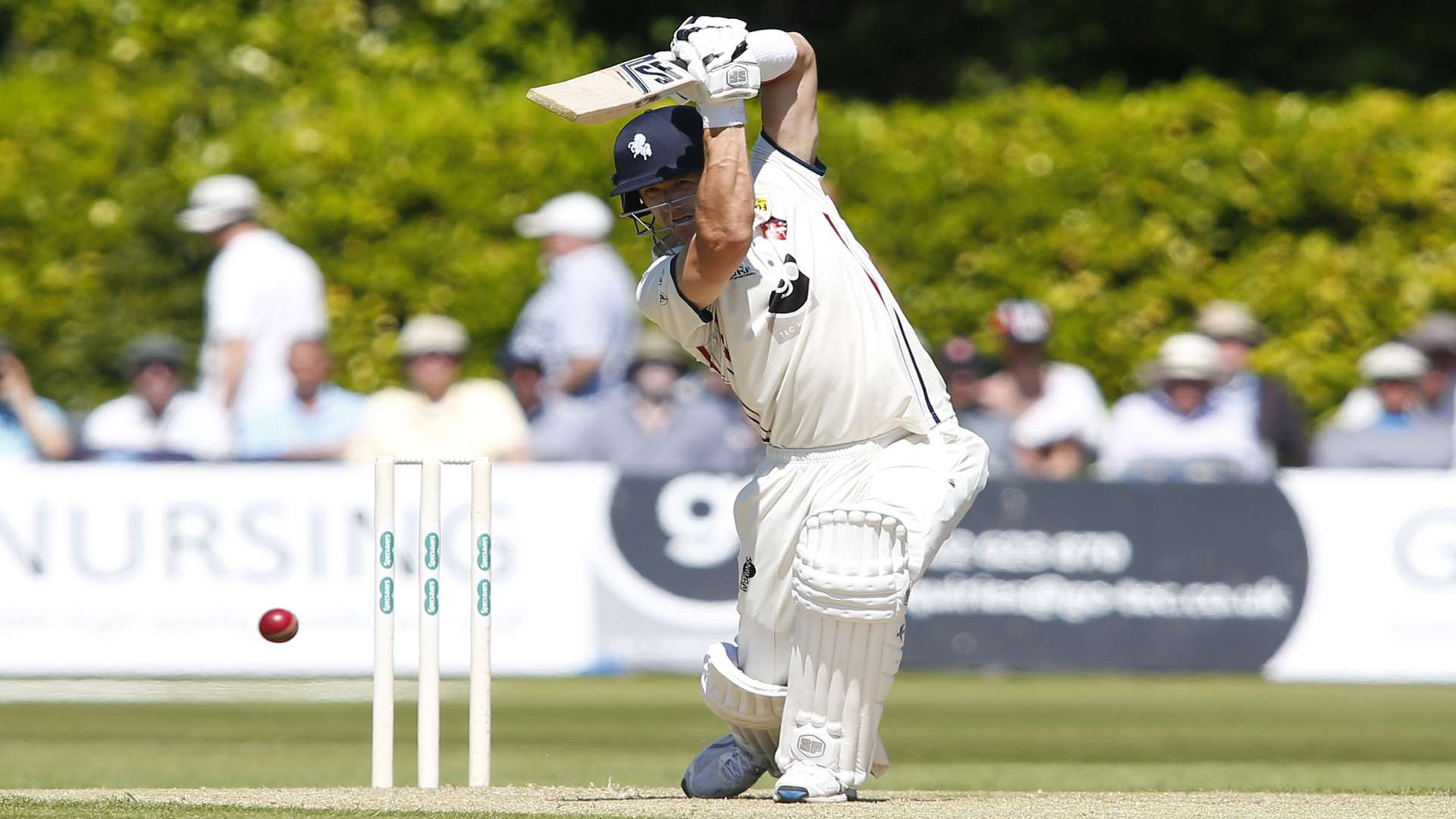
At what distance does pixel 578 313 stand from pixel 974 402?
1894mm

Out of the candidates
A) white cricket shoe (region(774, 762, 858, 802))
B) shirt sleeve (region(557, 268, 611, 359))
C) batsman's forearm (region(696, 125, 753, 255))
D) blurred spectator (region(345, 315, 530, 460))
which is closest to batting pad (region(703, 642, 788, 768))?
white cricket shoe (region(774, 762, 858, 802))

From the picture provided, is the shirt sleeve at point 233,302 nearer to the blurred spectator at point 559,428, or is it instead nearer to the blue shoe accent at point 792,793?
the blurred spectator at point 559,428

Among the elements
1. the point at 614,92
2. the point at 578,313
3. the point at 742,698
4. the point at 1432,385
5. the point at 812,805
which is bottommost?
the point at 1432,385

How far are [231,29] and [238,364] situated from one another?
5.22m

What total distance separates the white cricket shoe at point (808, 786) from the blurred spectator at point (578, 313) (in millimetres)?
5879

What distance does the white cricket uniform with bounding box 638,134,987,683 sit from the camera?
5207 mm

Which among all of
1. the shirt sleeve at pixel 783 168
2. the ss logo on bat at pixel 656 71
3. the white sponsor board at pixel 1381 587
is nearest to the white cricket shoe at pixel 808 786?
the shirt sleeve at pixel 783 168

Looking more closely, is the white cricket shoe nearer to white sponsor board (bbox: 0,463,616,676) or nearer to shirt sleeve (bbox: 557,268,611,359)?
white sponsor board (bbox: 0,463,616,676)

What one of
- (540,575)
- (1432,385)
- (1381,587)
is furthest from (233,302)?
(1432,385)

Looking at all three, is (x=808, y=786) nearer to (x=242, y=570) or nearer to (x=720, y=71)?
(x=720, y=71)

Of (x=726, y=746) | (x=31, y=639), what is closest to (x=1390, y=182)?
(x=31, y=639)

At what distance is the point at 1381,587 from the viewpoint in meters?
10.1

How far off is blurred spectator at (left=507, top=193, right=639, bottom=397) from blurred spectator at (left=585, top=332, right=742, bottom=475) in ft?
0.95

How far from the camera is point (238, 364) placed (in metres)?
10.7
